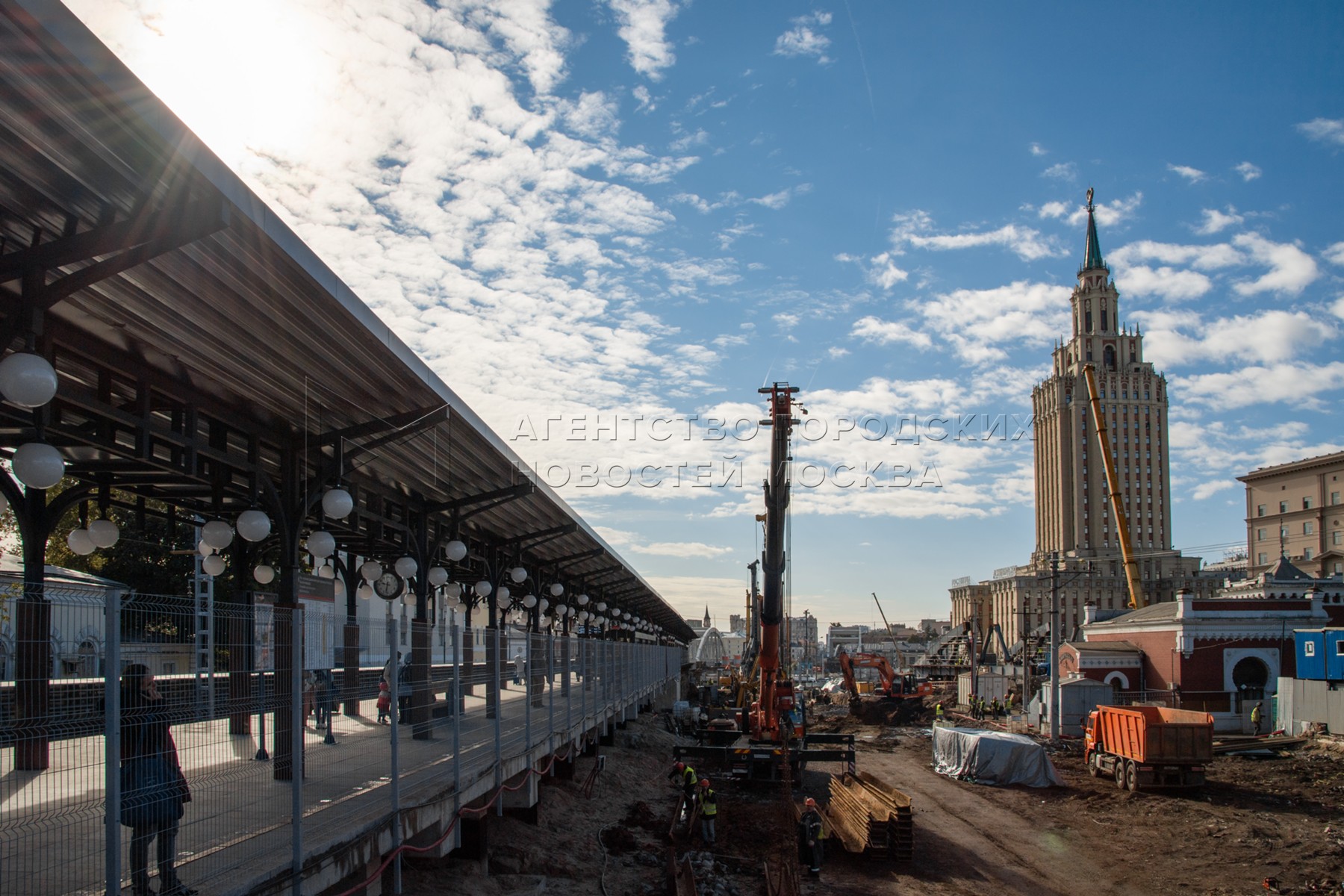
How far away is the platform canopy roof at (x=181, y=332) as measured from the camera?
5750 mm

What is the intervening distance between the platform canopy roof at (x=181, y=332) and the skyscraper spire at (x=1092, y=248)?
13818 cm

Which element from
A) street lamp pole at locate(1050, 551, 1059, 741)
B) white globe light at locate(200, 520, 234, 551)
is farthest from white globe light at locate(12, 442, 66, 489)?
street lamp pole at locate(1050, 551, 1059, 741)

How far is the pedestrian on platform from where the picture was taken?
9.40m

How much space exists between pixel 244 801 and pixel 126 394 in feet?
21.2

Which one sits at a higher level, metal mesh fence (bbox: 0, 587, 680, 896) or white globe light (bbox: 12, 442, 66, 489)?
white globe light (bbox: 12, 442, 66, 489)

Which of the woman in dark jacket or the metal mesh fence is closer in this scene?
Result: the metal mesh fence

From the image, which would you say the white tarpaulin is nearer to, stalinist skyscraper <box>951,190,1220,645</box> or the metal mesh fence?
the metal mesh fence

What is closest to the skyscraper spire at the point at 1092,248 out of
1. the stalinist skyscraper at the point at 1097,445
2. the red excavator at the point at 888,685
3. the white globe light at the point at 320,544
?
the stalinist skyscraper at the point at 1097,445

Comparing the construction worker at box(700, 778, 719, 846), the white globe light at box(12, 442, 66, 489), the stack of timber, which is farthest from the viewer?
the construction worker at box(700, 778, 719, 846)

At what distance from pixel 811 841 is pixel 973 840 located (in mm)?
5903

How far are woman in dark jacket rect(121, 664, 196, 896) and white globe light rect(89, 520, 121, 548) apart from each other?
669 centimetres

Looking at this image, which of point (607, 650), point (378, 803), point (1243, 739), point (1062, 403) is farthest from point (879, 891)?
point (1062, 403)

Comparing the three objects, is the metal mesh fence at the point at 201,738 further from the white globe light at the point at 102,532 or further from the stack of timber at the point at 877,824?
the stack of timber at the point at 877,824

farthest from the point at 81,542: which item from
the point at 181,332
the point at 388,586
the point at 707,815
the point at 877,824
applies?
the point at 877,824
